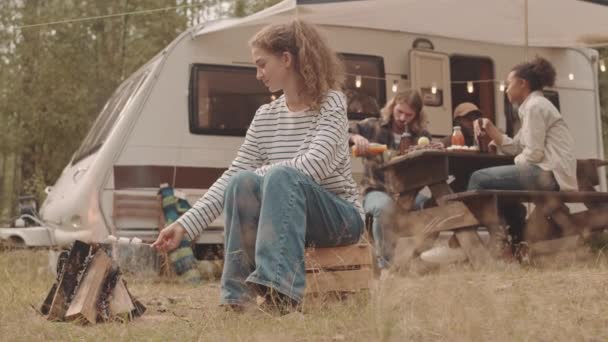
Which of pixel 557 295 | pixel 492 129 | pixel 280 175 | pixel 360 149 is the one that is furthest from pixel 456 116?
pixel 280 175

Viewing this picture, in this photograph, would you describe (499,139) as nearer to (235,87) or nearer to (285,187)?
(235,87)

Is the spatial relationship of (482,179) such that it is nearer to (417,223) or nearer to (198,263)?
(417,223)

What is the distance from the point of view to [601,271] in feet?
14.5

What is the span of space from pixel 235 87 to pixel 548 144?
2424 mm

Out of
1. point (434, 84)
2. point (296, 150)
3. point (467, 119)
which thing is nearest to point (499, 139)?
point (467, 119)

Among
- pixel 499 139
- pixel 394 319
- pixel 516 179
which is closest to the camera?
pixel 394 319

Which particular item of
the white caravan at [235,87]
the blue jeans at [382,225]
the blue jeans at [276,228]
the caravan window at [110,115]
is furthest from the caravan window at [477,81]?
the blue jeans at [276,228]

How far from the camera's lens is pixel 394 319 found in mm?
2428

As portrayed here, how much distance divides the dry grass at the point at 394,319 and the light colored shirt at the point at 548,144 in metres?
1.29

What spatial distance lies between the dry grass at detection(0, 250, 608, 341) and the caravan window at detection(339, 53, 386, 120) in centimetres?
285

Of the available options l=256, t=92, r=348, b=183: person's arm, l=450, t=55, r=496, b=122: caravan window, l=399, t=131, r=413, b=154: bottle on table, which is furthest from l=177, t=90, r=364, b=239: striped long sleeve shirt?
l=450, t=55, r=496, b=122: caravan window

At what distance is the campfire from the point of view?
123 inches

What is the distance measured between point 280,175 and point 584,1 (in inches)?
180

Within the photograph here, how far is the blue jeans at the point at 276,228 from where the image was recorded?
284 cm
